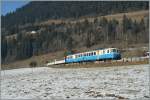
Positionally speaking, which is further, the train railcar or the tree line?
the tree line

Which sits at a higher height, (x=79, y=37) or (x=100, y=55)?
(x=79, y=37)

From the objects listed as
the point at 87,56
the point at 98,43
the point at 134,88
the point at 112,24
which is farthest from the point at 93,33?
the point at 134,88

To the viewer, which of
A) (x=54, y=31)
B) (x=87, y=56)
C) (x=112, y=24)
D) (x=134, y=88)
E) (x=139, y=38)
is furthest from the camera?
(x=54, y=31)

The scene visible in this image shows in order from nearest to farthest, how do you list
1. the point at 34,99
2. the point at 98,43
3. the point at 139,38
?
the point at 34,99
the point at 139,38
the point at 98,43

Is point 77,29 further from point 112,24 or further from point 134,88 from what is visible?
point 134,88

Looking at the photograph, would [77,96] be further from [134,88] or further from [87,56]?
[87,56]

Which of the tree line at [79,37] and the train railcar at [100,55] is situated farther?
the tree line at [79,37]

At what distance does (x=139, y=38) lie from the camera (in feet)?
449

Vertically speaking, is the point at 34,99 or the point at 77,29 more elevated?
the point at 77,29

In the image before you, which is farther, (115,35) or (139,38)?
(115,35)

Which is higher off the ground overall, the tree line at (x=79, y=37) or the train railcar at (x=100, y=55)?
the tree line at (x=79, y=37)

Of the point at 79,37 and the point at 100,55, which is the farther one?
the point at 79,37

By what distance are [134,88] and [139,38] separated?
4750 inches

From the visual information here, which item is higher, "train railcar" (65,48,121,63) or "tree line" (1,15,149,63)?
Answer: "tree line" (1,15,149,63)
